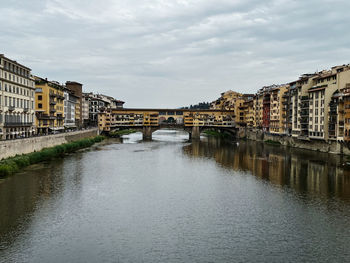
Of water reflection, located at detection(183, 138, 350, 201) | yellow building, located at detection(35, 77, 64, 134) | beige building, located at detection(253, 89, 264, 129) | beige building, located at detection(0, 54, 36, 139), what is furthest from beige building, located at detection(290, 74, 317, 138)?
beige building, located at detection(0, 54, 36, 139)

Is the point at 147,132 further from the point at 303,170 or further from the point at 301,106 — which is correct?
the point at 303,170

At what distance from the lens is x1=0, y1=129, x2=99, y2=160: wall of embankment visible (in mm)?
46219

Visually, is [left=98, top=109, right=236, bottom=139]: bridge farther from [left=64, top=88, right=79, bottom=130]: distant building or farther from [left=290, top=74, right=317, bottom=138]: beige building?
[left=290, top=74, right=317, bottom=138]: beige building

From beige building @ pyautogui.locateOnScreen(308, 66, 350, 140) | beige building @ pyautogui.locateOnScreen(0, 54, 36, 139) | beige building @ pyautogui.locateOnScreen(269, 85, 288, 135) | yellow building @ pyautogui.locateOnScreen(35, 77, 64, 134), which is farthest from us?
beige building @ pyautogui.locateOnScreen(269, 85, 288, 135)

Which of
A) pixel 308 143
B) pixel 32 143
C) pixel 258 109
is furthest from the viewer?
pixel 258 109

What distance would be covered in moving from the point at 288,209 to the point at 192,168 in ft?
80.5

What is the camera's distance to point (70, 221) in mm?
26562

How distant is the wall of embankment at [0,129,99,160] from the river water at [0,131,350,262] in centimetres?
366

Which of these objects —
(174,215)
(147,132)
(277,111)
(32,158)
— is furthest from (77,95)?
(174,215)

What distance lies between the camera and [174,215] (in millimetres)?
28312

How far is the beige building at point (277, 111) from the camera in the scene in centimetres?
8919

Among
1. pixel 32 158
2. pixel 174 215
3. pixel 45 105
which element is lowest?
pixel 174 215

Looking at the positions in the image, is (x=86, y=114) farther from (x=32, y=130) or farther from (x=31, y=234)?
(x=31, y=234)

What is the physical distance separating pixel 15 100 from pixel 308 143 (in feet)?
191
